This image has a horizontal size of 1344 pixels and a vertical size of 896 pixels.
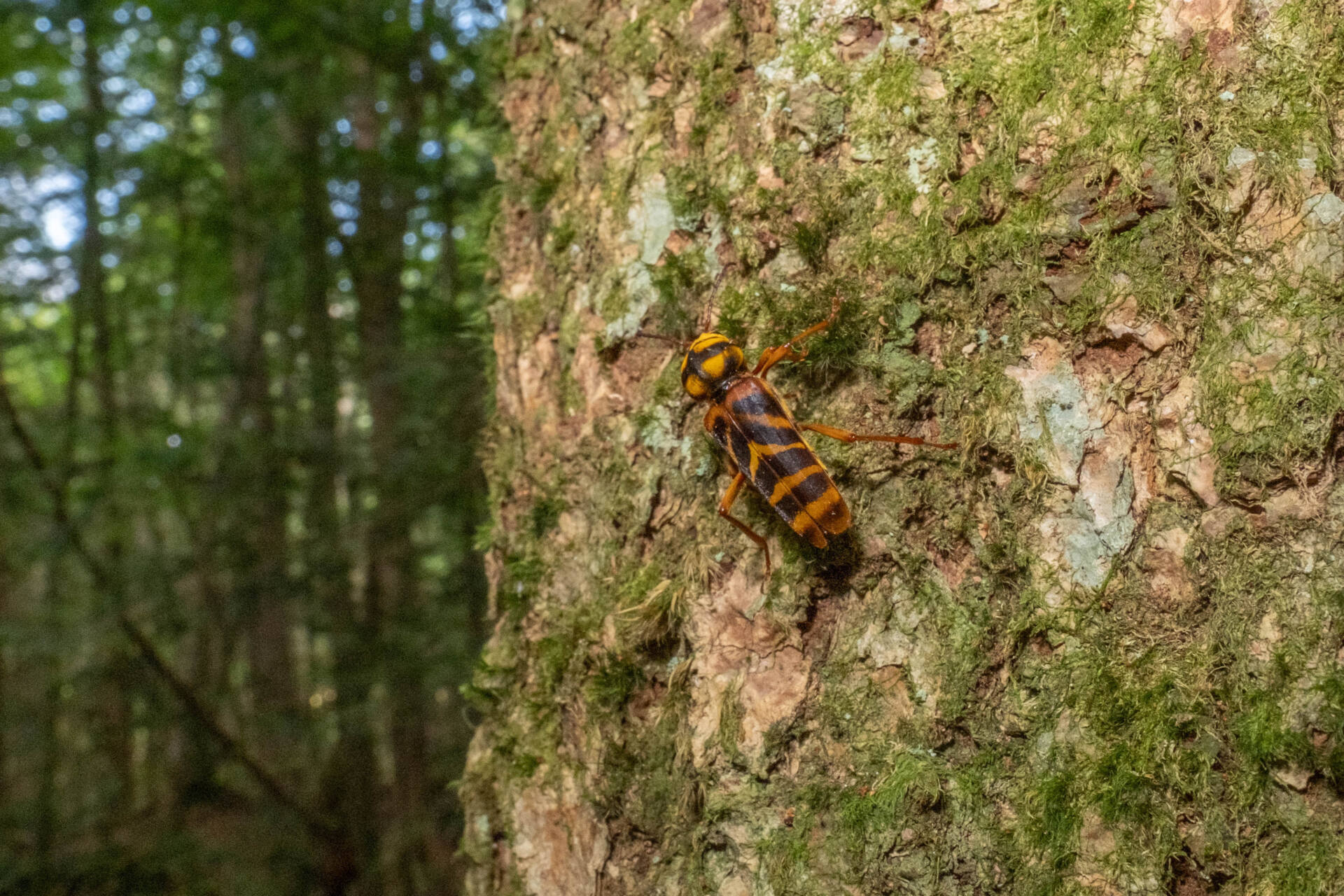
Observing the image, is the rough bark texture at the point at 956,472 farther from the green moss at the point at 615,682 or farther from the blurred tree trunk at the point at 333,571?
the blurred tree trunk at the point at 333,571

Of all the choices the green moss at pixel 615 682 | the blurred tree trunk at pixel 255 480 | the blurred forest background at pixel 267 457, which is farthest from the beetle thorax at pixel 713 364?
the blurred tree trunk at pixel 255 480

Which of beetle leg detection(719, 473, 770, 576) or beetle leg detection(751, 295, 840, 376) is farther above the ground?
beetle leg detection(751, 295, 840, 376)

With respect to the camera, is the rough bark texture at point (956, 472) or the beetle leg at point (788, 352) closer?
the rough bark texture at point (956, 472)

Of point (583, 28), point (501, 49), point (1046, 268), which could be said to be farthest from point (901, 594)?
point (501, 49)

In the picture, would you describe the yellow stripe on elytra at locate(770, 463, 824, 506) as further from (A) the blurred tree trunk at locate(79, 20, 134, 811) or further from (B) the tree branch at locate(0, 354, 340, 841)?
(A) the blurred tree trunk at locate(79, 20, 134, 811)

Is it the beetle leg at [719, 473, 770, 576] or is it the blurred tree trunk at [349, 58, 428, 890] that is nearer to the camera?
the beetle leg at [719, 473, 770, 576]

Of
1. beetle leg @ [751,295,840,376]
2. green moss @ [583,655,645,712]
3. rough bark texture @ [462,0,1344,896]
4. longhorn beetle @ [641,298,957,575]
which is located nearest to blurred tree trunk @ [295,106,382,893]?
rough bark texture @ [462,0,1344,896]
